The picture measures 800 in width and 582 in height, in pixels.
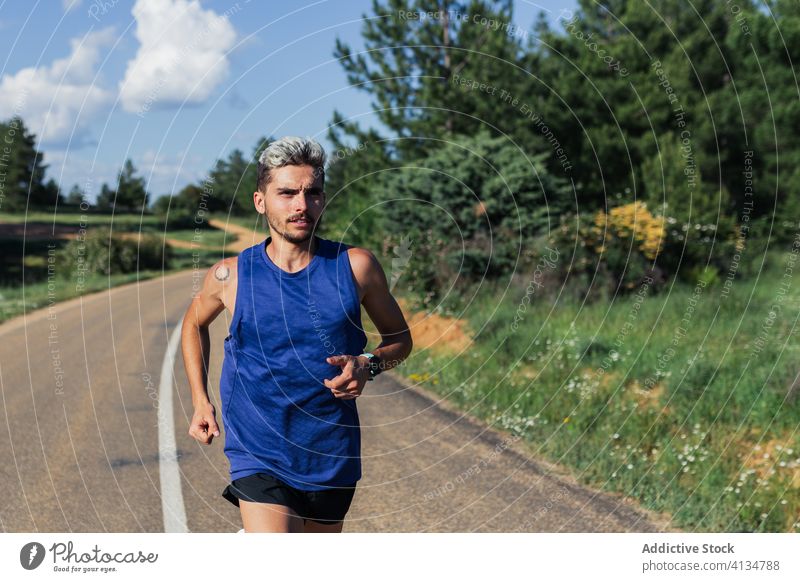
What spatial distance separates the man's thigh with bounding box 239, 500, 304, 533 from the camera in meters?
3.51

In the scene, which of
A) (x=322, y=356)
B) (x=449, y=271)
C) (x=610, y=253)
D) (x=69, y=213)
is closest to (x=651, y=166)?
(x=610, y=253)

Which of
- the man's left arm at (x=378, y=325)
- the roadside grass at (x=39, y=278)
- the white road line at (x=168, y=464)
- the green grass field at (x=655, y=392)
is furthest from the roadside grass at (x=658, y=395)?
the roadside grass at (x=39, y=278)

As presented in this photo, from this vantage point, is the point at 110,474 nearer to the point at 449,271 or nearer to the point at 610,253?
the point at 449,271

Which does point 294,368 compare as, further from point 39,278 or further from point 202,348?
point 39,278

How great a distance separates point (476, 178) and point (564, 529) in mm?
12247

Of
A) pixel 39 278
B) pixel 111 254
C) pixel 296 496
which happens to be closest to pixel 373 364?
pixel 296 496

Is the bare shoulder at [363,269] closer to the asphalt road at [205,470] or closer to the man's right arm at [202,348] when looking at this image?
the man's right arm at [202,348]

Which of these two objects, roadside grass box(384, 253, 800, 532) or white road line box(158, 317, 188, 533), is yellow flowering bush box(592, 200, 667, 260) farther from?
white road line box(158, 317, 188, 533)

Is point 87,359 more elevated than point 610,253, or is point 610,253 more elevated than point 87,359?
point 610,253

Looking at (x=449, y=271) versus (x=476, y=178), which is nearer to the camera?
(x=449, y=271)

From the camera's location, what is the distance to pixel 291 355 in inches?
134

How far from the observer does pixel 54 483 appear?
732cm

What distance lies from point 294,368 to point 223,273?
506 mm

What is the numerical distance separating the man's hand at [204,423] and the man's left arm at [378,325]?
0.55 meters
